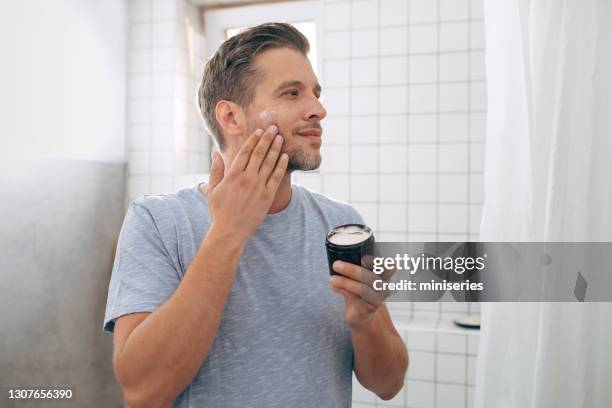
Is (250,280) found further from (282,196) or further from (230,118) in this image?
(230,118)

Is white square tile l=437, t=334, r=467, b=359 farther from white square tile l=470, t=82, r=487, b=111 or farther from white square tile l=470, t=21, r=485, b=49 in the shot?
white square tile l=470, t=21, r=485, b=49

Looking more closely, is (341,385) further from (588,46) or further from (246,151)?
(588,46)

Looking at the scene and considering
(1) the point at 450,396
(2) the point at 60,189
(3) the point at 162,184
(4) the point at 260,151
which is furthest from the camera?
(3) the point at 162,184

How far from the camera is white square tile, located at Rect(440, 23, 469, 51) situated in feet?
6.35

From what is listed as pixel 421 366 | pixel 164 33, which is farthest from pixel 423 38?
pixel 421 366

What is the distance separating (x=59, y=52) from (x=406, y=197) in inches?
53.8

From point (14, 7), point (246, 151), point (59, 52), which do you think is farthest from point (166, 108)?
point (246, 151)

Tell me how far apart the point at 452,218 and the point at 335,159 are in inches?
19.7

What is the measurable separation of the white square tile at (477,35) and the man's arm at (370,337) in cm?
135

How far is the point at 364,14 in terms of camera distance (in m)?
2.05

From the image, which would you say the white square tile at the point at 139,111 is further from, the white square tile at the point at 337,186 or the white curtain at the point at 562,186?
the white curtain at the point at 562,186

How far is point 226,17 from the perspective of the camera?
2.35 metres

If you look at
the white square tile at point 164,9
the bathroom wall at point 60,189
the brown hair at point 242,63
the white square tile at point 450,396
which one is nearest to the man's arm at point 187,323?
the brown hair at point 242,63

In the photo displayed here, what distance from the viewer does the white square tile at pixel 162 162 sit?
7.31 ft
